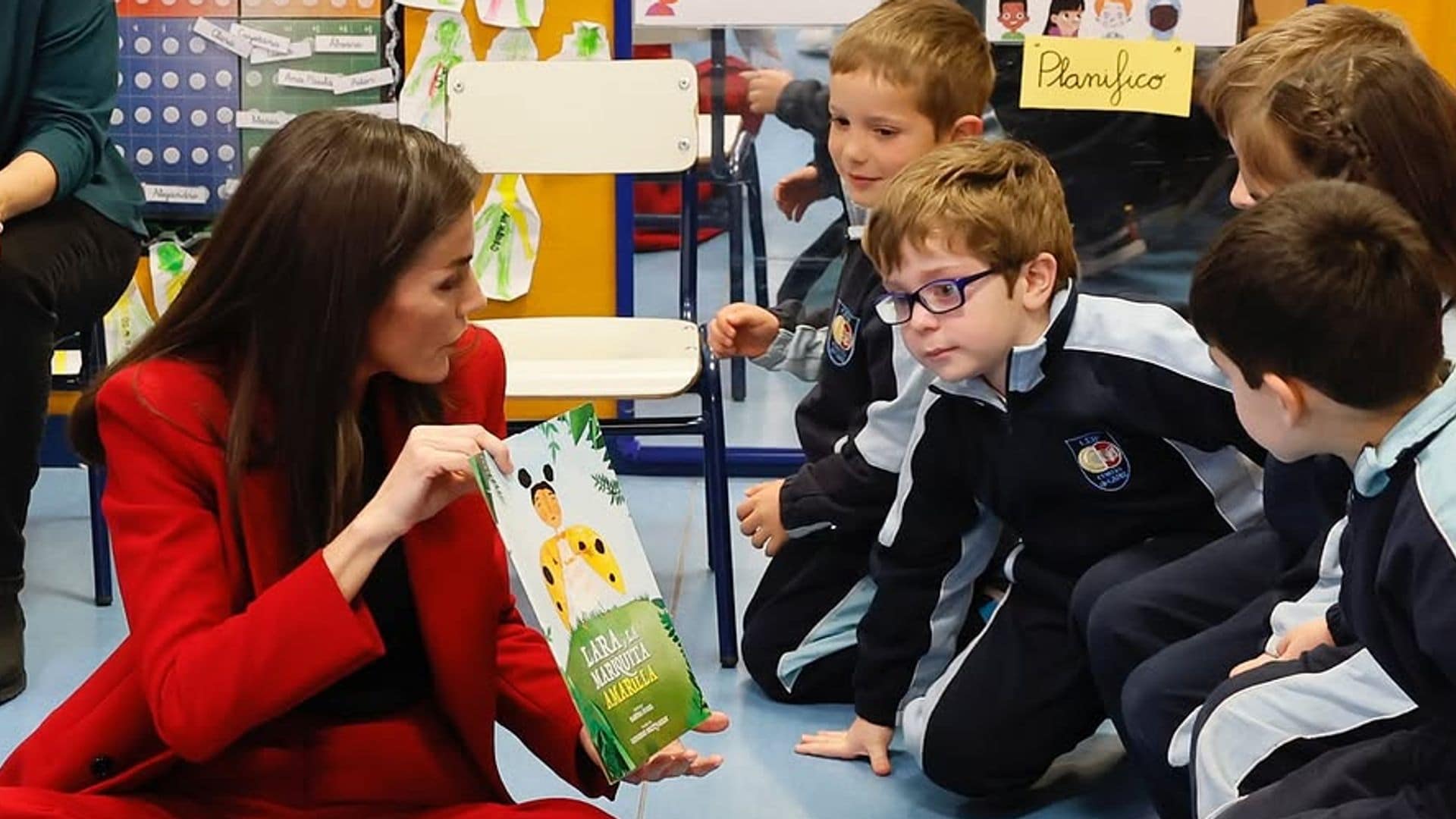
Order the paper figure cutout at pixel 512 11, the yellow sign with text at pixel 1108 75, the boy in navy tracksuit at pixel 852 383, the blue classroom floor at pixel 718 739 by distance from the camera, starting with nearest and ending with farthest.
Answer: the blue classroom floor at pixel 718 739, the boy in navy tracksuit at pixel 852 383, the yellow sign with text at pixel 1108 75, the paper figure cutout at pixel 512 11

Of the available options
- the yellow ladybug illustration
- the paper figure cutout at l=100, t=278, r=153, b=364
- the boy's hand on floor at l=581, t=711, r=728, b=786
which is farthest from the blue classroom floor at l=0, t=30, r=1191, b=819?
the yellow ladybug illustration

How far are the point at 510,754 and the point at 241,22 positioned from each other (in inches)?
67.1

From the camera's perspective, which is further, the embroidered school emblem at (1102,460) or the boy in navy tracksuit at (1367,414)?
the embroidered school emblem at (1102,460)

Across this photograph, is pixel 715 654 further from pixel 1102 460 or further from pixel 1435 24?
pixel 1435 24

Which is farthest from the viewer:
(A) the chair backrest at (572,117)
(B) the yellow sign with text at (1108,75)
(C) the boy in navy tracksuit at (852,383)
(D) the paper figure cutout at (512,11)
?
(D) the paper figure cutout at (512,11)

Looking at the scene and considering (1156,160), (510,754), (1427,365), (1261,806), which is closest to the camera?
(1427,365)

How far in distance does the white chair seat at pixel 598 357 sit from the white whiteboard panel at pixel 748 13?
0.72 metres

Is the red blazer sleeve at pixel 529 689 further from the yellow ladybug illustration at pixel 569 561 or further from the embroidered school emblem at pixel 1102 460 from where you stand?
the embroidered school emblem at pixel 1102 460

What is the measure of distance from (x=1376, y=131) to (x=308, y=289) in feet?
3.50

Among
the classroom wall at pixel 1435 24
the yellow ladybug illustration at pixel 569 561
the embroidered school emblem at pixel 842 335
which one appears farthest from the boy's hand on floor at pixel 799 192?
the yellow ladybug illustration at pixel 569 561

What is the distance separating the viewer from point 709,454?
2523mm

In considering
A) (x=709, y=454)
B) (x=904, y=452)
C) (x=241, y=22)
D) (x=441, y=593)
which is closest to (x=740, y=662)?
(x=709, y=454)

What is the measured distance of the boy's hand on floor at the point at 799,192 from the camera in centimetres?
324

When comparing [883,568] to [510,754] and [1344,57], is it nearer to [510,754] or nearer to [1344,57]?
[510,754]
